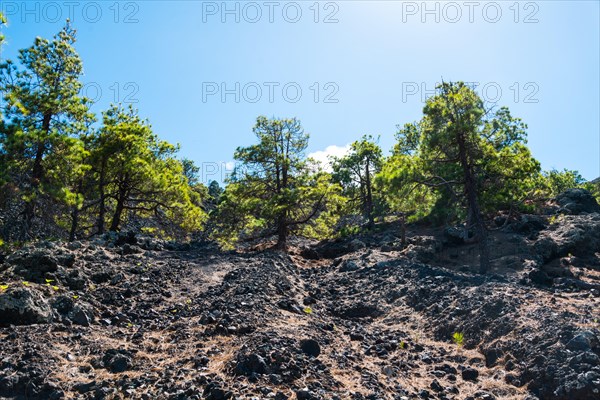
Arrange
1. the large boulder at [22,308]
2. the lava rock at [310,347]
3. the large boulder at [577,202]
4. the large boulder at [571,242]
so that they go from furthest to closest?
the large boulder at [577,202] → the large boulder at [571,242] → the large boulder at [22,308] → the lava rock at [310,347]

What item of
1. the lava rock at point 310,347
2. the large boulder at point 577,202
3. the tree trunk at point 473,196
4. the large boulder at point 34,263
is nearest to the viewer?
the lava rock at point 310,347

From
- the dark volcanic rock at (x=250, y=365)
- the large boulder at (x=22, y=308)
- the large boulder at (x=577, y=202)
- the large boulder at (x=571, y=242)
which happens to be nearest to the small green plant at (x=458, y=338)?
the dark volcanic rock at (x=250, y=365)

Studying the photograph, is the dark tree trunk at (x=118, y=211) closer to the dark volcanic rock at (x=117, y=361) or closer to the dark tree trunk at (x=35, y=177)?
the dark tree trunk at (x=35, y=177)

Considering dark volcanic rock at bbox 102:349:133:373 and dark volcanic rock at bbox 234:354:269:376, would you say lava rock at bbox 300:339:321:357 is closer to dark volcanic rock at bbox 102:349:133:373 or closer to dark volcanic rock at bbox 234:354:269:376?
dark volcanic rock at bbox 234:354:269:376

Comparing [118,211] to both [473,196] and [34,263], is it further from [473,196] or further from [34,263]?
[473,196]

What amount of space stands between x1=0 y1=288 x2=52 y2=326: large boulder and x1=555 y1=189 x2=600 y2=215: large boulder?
27200 mm

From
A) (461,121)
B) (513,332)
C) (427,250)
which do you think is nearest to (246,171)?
(427,250)

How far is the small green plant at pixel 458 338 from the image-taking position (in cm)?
987

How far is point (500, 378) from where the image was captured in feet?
26.4

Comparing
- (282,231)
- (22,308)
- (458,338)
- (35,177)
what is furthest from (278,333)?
(282,231)

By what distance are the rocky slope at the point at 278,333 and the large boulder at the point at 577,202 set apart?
1272 centimetres

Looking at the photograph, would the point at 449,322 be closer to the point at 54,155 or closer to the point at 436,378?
the point at 436,378

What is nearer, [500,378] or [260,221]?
[500,378]

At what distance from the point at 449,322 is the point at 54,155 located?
1356 cm
